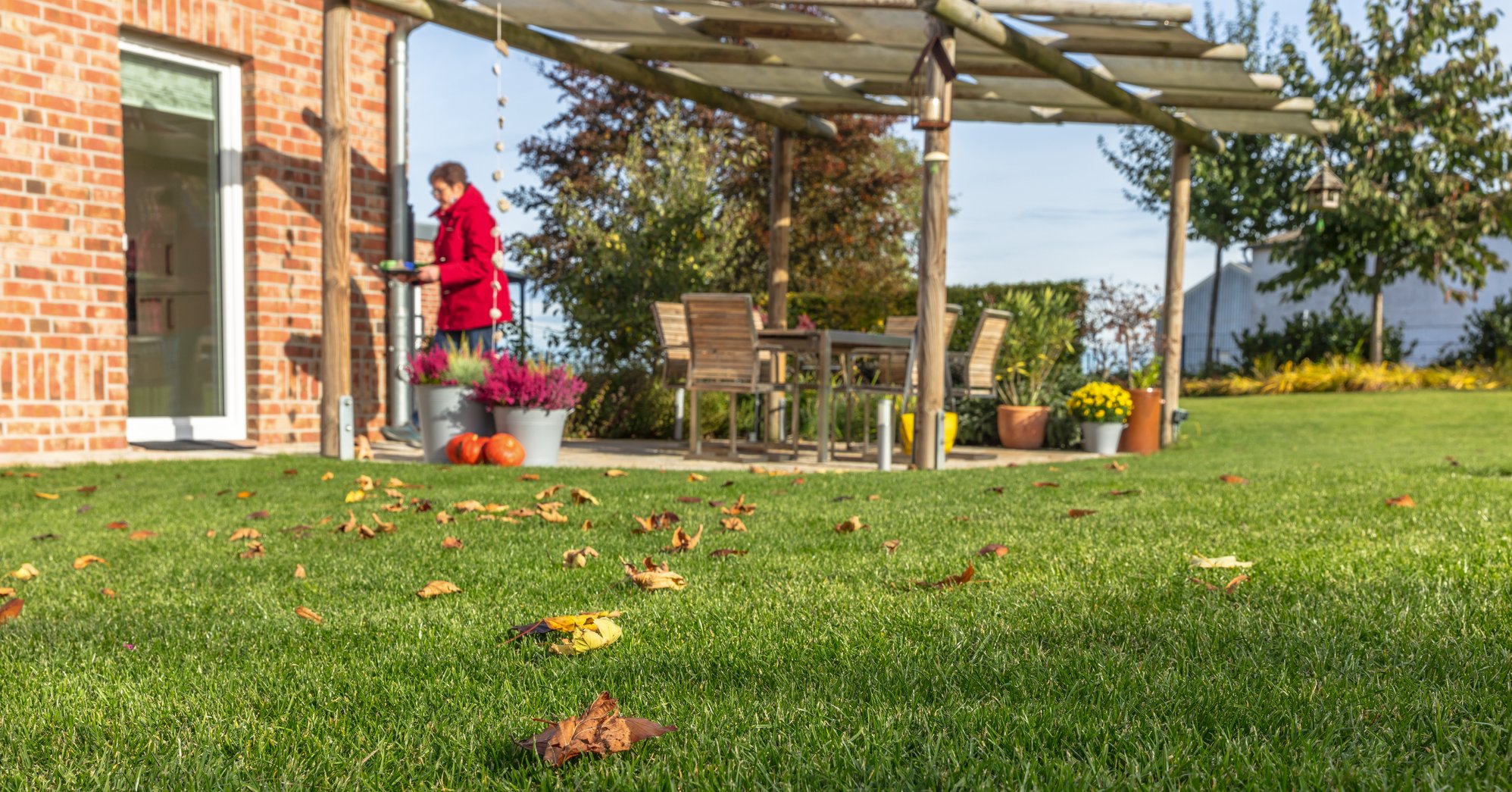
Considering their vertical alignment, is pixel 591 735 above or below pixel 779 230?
below

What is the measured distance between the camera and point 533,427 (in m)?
7.32

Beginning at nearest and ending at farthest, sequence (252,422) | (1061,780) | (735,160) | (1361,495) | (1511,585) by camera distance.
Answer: (1061,780)
(1511,585)
(1361,495)
(252,422)
(735,160)

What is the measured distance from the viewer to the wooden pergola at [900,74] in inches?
285

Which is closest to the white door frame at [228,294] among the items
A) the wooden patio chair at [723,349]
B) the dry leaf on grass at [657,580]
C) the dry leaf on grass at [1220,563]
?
the wooden patio chair at [723,349]

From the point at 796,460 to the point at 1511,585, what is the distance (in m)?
5.64

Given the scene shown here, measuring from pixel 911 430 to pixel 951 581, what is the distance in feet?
18.7

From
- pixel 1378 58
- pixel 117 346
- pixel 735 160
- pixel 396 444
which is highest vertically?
pixel 1378 58

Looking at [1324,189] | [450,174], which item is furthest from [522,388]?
[1324,189]

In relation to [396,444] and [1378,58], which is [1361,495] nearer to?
[396,444]

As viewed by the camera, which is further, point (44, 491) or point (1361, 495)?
point (44, 491)

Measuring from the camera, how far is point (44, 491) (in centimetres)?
551

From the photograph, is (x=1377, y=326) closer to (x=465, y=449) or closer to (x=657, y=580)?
(x=465, y=449)

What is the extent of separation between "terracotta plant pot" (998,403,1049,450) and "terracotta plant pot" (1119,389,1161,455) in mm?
742

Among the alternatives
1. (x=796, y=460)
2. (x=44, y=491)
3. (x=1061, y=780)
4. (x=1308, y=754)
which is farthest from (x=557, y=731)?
(x=796, y=460)
